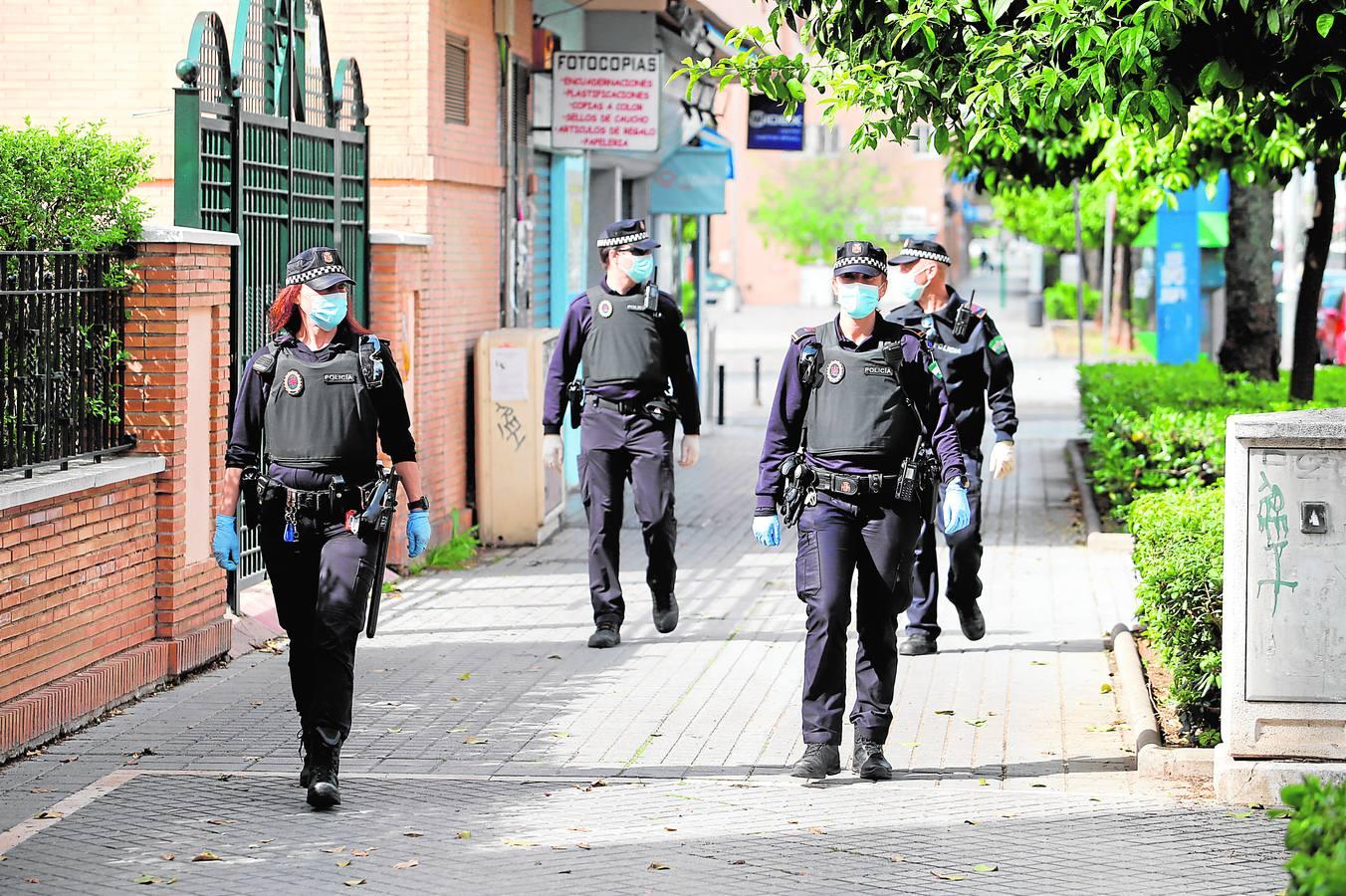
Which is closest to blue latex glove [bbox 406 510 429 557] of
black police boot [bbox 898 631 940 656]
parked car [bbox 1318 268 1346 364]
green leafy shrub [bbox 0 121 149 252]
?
green leafy shrub [bbox 0 121 149 252]

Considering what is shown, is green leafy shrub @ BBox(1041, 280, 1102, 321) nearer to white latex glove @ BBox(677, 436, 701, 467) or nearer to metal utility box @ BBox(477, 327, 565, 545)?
metal utility box @ BBox(477, 327, 565, 545)

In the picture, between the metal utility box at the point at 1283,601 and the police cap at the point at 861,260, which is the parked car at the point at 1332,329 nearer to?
the police cap at the point at 861,260

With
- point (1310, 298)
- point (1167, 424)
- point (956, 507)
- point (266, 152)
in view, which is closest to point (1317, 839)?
point (956, 507)

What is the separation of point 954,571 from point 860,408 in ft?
9.24

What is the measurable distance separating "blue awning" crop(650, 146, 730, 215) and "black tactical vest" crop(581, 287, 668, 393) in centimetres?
1229

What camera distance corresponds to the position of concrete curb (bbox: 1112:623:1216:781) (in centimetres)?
718

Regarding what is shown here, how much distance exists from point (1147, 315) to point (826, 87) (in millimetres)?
44315

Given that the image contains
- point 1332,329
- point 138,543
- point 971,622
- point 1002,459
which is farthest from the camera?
point 1332,329

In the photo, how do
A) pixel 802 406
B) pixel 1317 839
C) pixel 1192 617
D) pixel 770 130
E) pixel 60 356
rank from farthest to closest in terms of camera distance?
pixel 770 130
pixel 60 356
pixel 1192 617
pixel 802 406
pixel 1317 839

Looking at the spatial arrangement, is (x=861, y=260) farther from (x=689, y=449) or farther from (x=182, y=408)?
(x=182, y=408)

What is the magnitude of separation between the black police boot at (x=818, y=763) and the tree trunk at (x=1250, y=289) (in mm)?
10791

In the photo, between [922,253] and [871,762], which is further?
[922,253]

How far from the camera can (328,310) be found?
6.91 m

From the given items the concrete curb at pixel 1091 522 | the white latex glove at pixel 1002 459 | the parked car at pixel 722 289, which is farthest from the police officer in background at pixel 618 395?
the parked car at pixel 722 289
